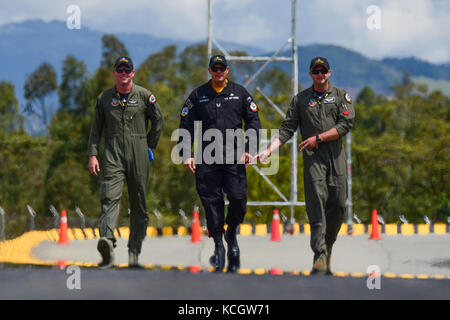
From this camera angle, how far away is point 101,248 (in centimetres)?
614

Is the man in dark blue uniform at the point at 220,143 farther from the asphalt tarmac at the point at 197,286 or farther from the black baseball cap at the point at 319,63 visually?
the asphalt tarmac at the point at 197,286

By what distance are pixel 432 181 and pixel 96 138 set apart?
4609 centimetres

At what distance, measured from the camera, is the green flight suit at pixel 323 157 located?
6.20 m

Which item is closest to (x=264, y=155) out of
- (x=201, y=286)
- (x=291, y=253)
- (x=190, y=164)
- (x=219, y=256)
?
(x=190, y=164)

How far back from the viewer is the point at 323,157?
20.5 ft

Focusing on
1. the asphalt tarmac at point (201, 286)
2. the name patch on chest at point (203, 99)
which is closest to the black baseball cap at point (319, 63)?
the name patch on chest at point (203, 99)

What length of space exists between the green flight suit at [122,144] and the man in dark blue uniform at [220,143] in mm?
351

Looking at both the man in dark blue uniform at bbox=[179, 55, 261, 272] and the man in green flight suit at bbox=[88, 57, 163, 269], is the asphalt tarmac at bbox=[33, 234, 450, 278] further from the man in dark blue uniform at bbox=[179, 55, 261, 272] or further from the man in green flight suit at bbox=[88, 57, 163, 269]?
the man in dark blue uniform at bbox=[179, 55, 261, 272]

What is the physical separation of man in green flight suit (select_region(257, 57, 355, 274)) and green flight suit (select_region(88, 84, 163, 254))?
1025mm

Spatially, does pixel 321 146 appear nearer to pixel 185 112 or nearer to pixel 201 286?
pixel 185 112
